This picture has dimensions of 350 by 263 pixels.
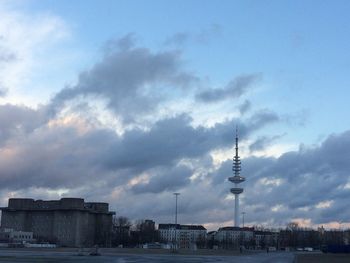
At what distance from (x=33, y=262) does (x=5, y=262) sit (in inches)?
125

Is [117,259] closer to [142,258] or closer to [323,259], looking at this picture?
[142,258]

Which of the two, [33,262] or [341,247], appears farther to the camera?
[341,247]

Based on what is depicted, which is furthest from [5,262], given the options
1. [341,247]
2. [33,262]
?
[341,247]

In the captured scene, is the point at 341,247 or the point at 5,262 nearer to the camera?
the point at 5,262

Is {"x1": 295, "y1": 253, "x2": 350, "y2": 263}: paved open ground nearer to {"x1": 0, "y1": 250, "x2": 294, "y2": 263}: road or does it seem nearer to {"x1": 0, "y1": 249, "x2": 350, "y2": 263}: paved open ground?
{"x1": 0, "y1": 249, "x2": 350, "y2": 263}: paved open ground

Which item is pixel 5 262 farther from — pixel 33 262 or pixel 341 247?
pixel 341 247

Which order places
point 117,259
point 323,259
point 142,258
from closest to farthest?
1. point 117,259
2. point 142,258
3. point 323,259

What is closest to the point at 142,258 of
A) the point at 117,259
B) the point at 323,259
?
the point at 117,259

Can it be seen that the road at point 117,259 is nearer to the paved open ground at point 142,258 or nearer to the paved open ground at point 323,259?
the paved open ground at point 142,258

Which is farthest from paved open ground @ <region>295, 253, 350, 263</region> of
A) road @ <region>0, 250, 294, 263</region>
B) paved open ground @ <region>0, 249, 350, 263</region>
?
road @ <region>0, 250, 294, 263</region>

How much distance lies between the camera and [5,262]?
5753cm

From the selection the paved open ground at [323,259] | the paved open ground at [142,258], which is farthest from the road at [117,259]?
the paved open ground at [323,259]

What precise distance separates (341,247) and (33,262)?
10296 cm

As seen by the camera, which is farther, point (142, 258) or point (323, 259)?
point (323, 259)
